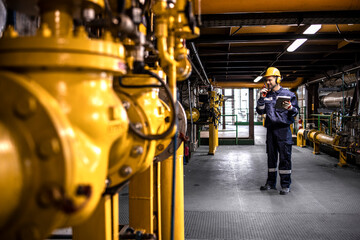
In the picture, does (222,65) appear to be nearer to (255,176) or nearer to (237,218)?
(255,176)

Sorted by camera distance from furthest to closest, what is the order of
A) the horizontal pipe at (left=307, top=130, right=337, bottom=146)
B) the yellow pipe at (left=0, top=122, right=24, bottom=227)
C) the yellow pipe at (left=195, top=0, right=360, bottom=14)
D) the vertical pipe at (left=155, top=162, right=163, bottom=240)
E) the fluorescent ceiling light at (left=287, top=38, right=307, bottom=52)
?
the horizontal pipe at (left=307, top=130, right=337, bottom=146) → the fluorescent ceiling light at (left=287, top=38, right=307, bottom=52) → the yellow pipe at (left=195, top=0, right=360, bottom=14) → the vertical pipe at (left=155, top=162, right=163, bottom=240) → the yellow pipe at (left=0, top=122, right=24, bottom=227)

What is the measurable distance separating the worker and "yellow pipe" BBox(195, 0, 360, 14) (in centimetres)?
150

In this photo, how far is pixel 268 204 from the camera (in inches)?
144

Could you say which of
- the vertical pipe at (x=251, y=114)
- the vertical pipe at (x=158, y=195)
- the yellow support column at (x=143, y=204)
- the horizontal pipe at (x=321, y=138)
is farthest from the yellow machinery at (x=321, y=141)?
the yellow support column at (x=143, y=204)

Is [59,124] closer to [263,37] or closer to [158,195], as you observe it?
[158,195]

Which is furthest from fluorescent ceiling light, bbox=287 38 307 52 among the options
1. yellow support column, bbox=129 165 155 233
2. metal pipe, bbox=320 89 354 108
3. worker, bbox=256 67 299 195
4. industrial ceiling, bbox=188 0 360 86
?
yellow support column, bbox=129 165 155 233

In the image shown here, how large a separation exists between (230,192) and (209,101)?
3.70 meters

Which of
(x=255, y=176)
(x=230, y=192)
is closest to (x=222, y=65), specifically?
(x=255, y=176)

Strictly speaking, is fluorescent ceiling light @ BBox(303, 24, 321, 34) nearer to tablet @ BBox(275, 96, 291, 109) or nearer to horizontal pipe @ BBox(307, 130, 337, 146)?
tablet @ BBox(275, 96, 291, 109)

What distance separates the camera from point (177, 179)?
2.21 m

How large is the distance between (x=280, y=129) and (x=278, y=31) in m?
1.55

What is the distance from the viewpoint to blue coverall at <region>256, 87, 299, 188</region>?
4027 millimetres

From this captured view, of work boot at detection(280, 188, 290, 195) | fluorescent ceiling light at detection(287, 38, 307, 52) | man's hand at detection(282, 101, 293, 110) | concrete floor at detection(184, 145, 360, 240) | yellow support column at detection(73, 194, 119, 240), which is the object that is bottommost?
concrete floor at detection(184, 145, 360, 240)

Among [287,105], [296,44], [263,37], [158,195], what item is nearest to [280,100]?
[287,105]
